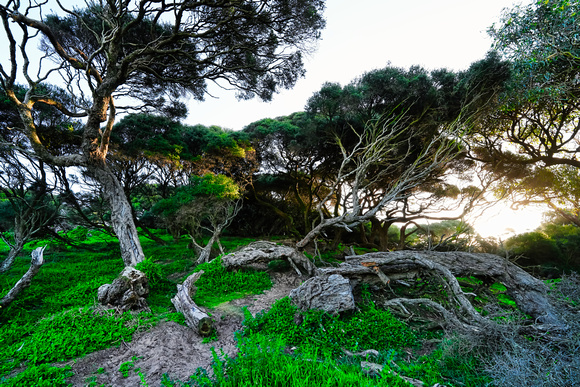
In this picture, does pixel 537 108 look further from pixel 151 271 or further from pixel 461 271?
pixel 151 271

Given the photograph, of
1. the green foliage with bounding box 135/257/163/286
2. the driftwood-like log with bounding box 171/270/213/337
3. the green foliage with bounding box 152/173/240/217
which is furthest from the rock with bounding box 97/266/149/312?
the green foliage with bounding box 152/173/240/217

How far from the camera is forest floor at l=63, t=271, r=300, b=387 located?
10.4ft

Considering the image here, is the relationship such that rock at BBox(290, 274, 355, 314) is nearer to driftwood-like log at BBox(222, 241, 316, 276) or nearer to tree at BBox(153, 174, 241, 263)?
driftwood-like log at BBox(222, 241, 316, 276)

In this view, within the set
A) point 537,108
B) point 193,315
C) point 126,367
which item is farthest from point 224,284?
point 537,108

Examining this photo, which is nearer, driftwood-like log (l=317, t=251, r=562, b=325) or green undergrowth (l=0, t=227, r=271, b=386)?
green undergrowth (l=0, t=227, r=271, b=386)

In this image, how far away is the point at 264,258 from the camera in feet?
26.1

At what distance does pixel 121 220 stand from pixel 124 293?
357 centimetres

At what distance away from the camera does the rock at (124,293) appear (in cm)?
500

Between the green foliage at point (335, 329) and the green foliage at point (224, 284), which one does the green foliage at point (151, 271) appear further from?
the green foliage at point (335, 329)

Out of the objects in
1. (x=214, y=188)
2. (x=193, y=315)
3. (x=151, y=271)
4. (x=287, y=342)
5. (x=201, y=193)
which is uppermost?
(x=214, y=188)

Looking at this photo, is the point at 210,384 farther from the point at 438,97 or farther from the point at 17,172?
the point at 17,172

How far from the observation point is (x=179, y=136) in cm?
1188

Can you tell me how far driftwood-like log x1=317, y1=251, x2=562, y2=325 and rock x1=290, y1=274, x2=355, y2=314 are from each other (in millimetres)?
848

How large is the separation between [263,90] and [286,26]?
8.72 ft
